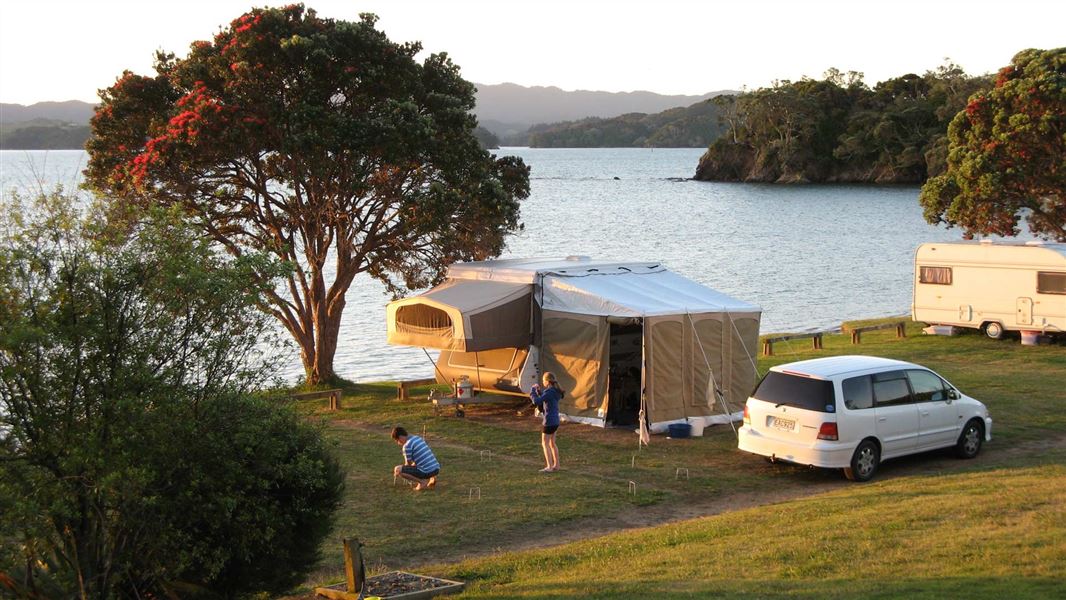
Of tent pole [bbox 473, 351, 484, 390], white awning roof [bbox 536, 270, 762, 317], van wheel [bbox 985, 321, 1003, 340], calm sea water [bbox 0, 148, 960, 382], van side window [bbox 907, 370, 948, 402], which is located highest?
white awning roof [bbox 536, 270, 762, 317]

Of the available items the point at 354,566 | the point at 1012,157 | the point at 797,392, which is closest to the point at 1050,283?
the point at 1012,157

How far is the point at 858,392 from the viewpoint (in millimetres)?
15109

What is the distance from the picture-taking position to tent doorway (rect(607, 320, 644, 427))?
19.8 metres

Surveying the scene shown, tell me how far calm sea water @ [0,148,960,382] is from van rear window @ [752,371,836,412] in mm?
8021

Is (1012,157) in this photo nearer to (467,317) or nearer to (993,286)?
(993,286)

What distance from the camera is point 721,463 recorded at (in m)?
16.8

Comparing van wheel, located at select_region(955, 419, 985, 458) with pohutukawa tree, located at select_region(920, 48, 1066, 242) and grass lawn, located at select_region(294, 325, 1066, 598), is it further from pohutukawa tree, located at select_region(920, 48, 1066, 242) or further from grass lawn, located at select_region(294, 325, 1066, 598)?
pohutukawa tree, located at select_region(920, 48, 1066, 242)

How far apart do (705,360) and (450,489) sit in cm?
632

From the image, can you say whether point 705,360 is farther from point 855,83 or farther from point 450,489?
point 855,83

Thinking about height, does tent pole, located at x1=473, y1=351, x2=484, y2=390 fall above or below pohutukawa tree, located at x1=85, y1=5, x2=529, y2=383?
below

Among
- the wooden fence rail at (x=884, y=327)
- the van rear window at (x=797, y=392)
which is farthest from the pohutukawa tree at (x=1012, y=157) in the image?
the van rear window at (x=797, y=392)

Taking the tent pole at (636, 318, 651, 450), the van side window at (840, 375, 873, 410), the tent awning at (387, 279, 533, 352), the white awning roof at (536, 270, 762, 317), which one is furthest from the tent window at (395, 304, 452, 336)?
the van side window at (840, 375, 873, 410)

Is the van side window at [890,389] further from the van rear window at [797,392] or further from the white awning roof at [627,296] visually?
the white awning roof at [627,296]

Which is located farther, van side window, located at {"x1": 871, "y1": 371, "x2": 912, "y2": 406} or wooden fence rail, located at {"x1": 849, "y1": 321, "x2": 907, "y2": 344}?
wooden fence rail, located at {"x1": 849, "y1": 321, "x2": 907, "y2": 344}
